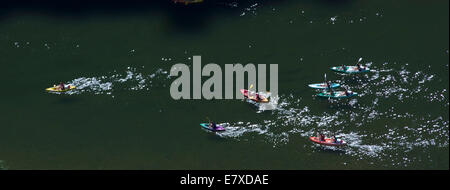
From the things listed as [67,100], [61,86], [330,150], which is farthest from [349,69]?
[61,86]

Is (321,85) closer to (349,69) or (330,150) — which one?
(349,69)

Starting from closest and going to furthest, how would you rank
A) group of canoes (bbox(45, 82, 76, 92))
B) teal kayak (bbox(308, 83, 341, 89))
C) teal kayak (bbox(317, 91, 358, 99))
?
teal kayak (bbox(317, 91, 358, 99)) → teal kayak (bbox(308, 83, 341, 89)) → group of canoes (bbox(45, 82, 76, 92))

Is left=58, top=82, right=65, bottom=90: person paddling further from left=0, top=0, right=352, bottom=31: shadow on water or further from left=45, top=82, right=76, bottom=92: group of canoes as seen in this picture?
left=0, top=0, right=352, bottom=31: shadow on water

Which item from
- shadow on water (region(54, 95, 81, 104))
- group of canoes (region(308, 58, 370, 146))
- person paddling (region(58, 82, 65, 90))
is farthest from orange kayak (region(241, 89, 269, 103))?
person paddling (region(58, 82, 65, 90))

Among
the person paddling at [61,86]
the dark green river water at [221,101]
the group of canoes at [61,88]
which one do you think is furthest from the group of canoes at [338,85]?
the person paddling at [61,86]

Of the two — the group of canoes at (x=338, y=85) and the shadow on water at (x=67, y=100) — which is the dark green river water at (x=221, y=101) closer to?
the shadow on water at (x=67, y=100)
